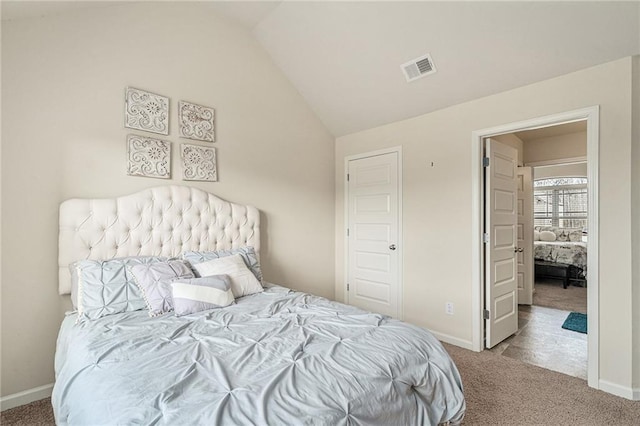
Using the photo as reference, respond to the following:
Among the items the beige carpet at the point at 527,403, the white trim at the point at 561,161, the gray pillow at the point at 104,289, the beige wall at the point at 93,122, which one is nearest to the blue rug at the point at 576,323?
the beige carpet at the point at 527,403

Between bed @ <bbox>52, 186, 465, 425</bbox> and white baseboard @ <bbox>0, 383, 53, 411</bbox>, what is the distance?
24.2 inches

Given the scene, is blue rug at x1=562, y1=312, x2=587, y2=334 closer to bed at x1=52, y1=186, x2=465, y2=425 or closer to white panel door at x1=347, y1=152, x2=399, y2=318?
white panel door at x1=347, y1=152, x2=399, y2=318

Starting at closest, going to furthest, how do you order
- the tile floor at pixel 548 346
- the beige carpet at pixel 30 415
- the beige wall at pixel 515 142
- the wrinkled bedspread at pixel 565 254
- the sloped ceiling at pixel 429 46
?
the beige carpet at pixel 30 415 < the sloped ceiling at pixel 429 46 < the tile floor at pixel 548 346 < the beige wall at pixel 515 142 < the wrinkled bedspread at pixel 565 254

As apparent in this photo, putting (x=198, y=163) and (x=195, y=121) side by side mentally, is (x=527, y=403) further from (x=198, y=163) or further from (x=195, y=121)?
(x=195, y=121)

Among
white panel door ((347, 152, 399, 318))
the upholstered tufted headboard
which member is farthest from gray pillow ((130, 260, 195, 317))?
white panel door ((347, 152, 399, 318))

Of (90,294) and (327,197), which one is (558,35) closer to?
(327,197)

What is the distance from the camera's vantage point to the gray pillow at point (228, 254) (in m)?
2.59

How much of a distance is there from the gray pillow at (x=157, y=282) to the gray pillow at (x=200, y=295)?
6 cm

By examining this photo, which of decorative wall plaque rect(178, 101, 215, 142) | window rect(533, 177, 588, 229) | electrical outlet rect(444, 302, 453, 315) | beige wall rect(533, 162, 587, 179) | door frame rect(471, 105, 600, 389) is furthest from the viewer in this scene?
window rect(533, 177, 588, 229)

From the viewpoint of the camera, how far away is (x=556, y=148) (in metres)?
4.61

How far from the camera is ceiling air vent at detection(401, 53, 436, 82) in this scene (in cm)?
282

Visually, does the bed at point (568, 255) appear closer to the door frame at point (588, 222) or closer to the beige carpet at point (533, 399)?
the door frame at point (588, 222)

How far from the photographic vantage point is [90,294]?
1.97 metres

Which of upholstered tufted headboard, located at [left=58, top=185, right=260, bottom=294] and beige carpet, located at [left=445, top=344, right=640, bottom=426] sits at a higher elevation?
upholstered tufted headboard, located at [left=58, top=185, right=260, bottom=294]
